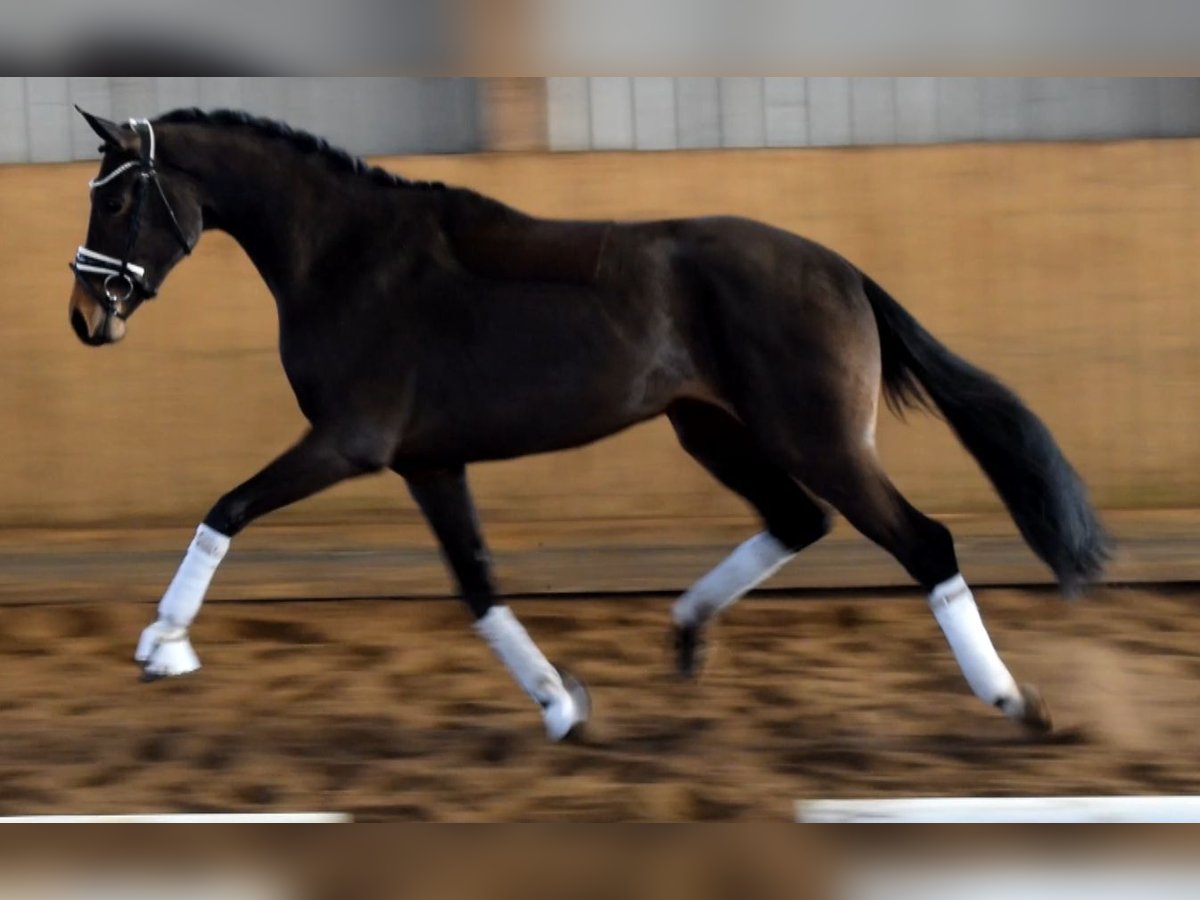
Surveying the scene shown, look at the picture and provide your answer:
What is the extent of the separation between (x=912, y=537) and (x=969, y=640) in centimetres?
31

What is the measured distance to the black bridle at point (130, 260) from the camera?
3807 millimetres

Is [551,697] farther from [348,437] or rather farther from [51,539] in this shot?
[51,539]

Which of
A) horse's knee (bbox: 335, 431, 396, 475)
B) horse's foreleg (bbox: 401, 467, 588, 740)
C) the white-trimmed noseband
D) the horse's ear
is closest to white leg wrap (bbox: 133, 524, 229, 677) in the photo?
horse's knee (bbox: 335, 431, 396, 475)

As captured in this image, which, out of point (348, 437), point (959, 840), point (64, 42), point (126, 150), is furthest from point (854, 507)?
point (64, 42)

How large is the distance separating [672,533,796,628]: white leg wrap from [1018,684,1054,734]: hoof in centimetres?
72

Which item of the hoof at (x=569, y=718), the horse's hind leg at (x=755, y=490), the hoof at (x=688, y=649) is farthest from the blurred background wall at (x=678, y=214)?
the hoof at (x=569, y=718)

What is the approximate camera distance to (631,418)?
12.9 ft

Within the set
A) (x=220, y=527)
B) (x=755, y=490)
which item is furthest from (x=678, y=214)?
(x=220, y=527)

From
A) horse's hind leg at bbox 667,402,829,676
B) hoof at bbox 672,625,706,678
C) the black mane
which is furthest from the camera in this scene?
hoof at bbox 672,625,706,678

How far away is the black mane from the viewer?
3.99 meters

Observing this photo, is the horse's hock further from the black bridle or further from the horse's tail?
the black bridle

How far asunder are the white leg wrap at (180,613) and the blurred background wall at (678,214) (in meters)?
2.26

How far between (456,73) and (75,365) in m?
4.76

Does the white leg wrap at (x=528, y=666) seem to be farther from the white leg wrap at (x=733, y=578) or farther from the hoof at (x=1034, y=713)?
the hoof at (x=1034, y=713)
